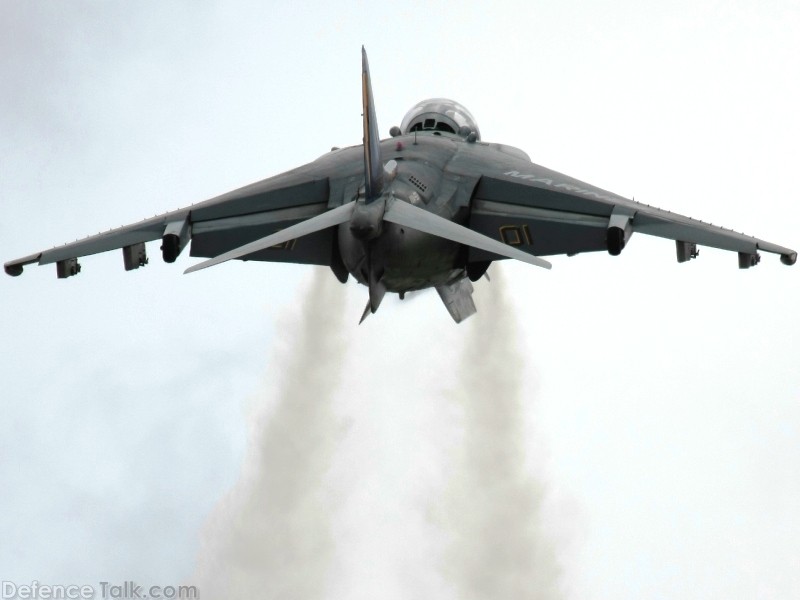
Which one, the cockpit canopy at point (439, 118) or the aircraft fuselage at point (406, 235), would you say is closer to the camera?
the aircraft fuselage at point (406, 235)

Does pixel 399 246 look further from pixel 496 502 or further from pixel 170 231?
pixel 496 502

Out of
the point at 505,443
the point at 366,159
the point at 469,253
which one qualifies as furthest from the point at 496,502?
the point at 366,159

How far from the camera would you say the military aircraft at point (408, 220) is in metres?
42.0

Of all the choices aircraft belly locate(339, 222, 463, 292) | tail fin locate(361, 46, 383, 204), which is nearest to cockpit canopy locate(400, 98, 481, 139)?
aircraft belly locate(339, 222, 463, 292)

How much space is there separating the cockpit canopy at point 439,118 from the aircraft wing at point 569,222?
17.2ft

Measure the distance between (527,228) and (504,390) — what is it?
9113 millimetres

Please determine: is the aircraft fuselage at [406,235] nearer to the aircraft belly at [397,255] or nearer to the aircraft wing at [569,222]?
the aircraft belly at [397,255]

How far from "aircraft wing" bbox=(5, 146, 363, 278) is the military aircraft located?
0.08ft

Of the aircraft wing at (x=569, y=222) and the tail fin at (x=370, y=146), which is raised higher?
the tail fin at (x=370, y=146)

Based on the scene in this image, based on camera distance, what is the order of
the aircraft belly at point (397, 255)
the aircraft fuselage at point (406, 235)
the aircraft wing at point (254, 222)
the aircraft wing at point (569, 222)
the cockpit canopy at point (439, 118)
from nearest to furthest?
the aircraft fuselage at point (406, 235), the aircraft belly at point (397, 255), the aircraft wing at point (569, 222), the aircraft wing at point (254, 222), the cockpit canopy at point (439, 118)

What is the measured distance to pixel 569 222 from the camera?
44.9 meters

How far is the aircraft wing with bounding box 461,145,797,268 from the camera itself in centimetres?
4462

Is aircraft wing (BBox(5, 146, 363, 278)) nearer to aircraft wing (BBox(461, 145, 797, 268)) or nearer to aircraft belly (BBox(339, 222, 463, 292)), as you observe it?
aircraft belly (BBox(339, 222, 463, 292))

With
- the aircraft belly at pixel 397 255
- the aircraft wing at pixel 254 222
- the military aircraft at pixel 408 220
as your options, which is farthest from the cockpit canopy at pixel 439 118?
the aircraft belly at pixel 397 255
